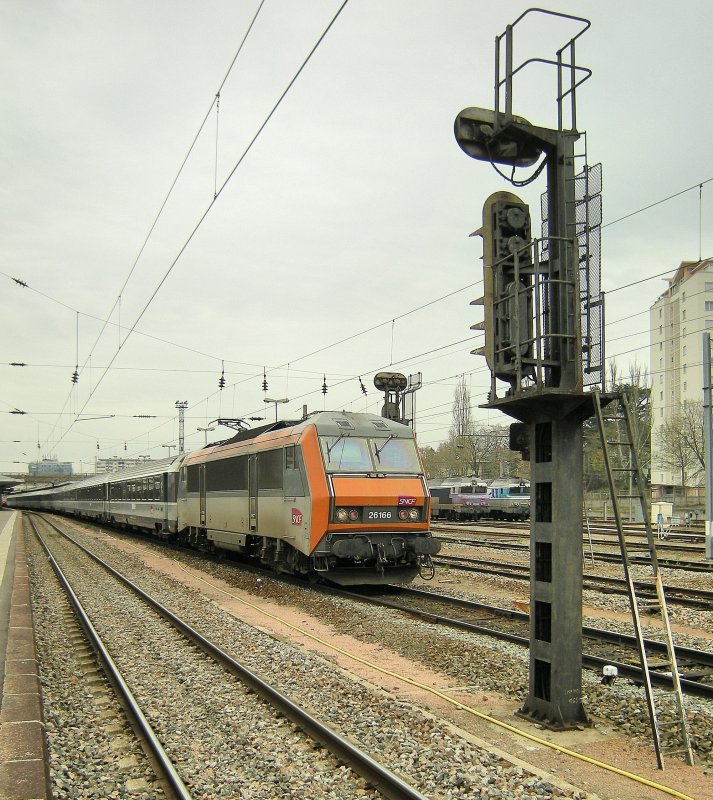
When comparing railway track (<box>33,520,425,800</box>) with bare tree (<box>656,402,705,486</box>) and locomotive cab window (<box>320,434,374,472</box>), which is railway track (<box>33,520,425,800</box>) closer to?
locomotive cab window (<box>320,434,374,472</box>)

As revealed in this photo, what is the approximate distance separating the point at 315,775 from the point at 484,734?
142 cm

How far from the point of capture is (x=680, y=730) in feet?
19.5

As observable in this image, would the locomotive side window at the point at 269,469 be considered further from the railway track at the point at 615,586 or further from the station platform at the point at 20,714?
the railway track at the point at 615,586

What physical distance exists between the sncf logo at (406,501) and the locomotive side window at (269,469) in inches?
92.3

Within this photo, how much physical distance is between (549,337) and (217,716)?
4.17m

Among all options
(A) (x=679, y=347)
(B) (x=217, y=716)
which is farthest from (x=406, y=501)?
(A) (x=679, y=347)

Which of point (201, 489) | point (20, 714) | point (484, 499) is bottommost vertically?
point (484, 499)

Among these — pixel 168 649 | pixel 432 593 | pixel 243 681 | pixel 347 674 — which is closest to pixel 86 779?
pixel 243 681

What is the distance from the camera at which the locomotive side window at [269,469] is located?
46.9 feet

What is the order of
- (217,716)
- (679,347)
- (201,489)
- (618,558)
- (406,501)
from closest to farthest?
1. (217,716)
2. (406,501)
3. (618,558)
4. (201,489)
5. (679,347)

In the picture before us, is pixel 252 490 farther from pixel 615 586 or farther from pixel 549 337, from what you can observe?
pixel 549 337

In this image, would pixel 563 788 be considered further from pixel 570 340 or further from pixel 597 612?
pixel 597 612

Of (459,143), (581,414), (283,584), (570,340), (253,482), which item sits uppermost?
(459,143)

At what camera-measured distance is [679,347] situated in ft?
245
